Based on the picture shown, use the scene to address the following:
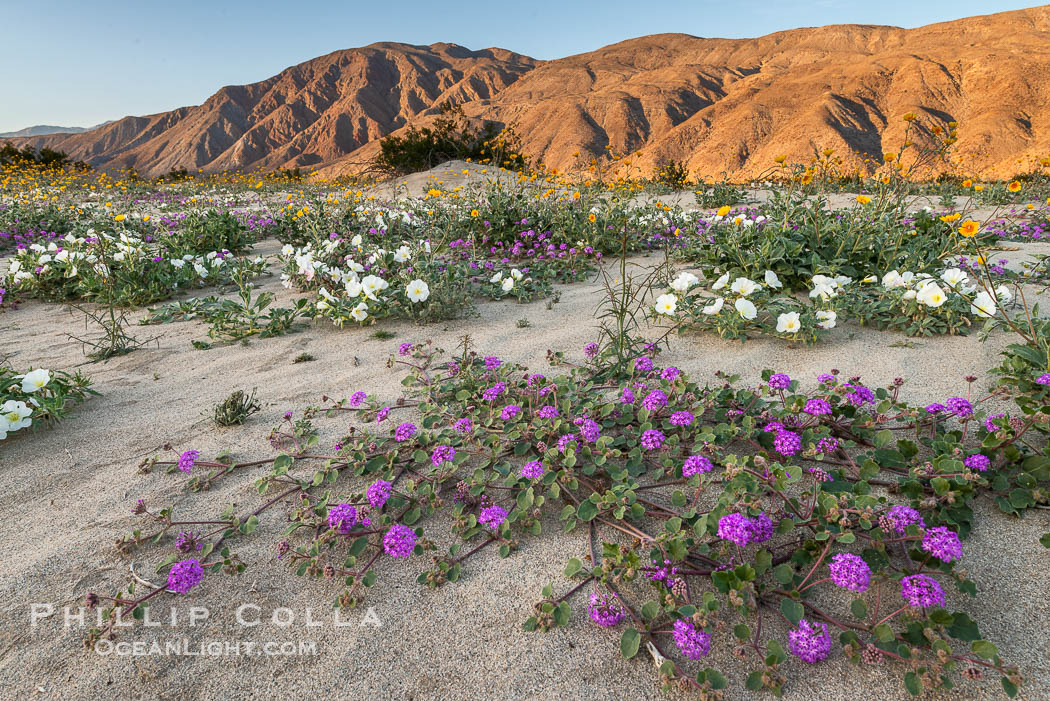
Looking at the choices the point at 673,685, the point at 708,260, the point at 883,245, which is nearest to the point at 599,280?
the point at 708,260

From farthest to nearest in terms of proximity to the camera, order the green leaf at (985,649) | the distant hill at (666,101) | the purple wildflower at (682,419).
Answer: the distant hill at (666,101) < the purple wildflower at (682,419) < the green leaf at (985,649)

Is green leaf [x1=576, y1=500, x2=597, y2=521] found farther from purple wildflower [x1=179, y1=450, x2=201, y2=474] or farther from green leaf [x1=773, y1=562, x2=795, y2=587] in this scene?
purple wildflower [x1=179, y1=450, x2=201, y2=474]

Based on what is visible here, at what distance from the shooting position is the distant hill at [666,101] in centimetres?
3703

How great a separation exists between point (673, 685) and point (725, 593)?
0.96 ft

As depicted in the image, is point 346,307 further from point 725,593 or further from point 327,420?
point 725,593

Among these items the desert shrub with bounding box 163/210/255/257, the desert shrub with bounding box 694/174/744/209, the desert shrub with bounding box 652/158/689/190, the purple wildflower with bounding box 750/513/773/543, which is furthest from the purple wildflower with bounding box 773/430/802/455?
the desert shrub with bounding box 652/158/689/190

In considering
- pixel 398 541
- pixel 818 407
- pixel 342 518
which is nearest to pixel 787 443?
pixel 818 407

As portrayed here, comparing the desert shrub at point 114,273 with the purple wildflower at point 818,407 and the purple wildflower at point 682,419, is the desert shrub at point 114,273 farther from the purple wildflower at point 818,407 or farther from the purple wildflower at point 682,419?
the purple wildflower at point 818,407

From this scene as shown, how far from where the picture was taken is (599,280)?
5180 mm

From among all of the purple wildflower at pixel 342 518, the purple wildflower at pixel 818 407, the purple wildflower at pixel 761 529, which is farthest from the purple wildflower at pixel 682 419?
the purple wildflower at pixel 342 518

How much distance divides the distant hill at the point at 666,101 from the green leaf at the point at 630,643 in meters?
8.70

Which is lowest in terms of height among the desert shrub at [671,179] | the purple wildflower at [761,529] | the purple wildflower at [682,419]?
the purple wildflower at [761,529]

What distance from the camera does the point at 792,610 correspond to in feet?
4.37

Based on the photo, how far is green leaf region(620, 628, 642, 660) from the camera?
1.29 meters
